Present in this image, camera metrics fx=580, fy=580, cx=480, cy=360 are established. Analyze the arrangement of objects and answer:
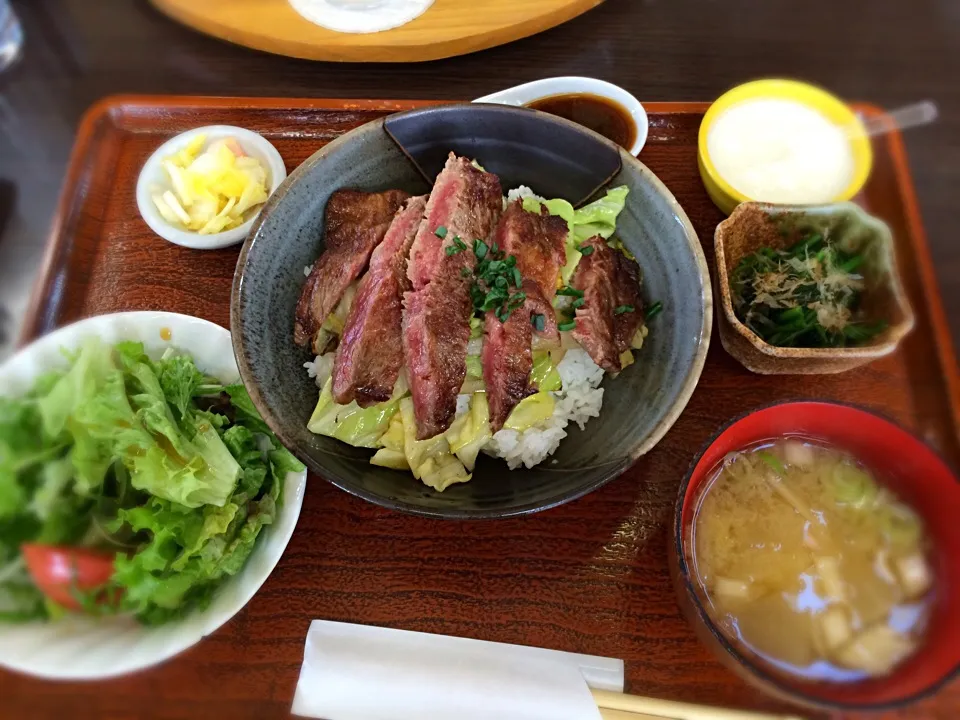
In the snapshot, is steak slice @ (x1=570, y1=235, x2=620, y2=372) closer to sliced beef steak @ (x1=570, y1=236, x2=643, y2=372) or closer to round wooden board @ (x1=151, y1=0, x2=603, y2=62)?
sliced beef steak @ (x1=570, y1=236, x2=643, y2=372)

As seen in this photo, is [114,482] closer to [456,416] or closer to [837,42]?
[456,416]

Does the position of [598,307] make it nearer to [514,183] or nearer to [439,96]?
[514,183]

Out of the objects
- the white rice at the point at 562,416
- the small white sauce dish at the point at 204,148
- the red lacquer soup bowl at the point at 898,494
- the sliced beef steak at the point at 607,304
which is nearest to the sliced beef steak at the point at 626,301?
the sliced beef steak at the point at 607,304

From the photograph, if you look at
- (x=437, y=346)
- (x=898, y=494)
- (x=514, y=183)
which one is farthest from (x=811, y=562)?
(x=514, y=183)

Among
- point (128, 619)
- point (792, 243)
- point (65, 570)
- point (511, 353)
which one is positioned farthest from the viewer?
point (792, 243)

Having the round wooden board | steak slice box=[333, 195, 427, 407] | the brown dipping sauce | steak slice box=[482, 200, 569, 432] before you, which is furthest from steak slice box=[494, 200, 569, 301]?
the round wooden board
